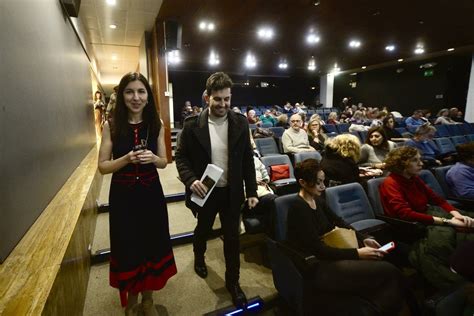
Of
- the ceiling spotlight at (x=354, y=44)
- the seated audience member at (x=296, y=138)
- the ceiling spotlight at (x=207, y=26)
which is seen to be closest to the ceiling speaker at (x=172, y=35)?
the ceiling spotlight at (x=207, y=26)

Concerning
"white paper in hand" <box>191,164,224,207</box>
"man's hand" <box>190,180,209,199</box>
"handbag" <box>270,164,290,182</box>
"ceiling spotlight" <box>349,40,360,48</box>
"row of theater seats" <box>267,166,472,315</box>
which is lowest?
"row of theater seats" <box>267,166,472,315</box>

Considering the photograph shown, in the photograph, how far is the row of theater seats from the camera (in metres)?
1.45

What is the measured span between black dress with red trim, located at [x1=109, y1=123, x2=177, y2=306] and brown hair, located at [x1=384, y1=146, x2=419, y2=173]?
6.17ft

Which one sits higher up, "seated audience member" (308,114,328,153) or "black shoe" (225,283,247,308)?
"seated audience member" (308,114,328,153)

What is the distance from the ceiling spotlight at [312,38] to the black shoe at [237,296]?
667 cm

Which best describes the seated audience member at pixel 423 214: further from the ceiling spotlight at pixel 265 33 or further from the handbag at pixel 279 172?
the ceiling spotlight at pixel 265 33

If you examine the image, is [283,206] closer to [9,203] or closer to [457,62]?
[9,203]

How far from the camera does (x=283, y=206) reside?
5.90 ft

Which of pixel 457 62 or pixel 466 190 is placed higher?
pixel 457 62

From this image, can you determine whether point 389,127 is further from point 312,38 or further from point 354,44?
point 354,44

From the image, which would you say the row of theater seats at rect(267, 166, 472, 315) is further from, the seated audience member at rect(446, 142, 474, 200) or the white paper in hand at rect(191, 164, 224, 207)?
the white paper in hand at rect(191, 164, 224, 207)

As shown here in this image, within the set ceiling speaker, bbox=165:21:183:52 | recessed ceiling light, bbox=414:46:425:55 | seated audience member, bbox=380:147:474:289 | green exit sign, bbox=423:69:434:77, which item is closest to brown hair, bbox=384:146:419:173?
seated audience member, bbox=380:147:474:289

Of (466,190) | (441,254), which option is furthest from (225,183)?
(466,190)

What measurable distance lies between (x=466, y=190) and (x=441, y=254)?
A: 4.40ft
